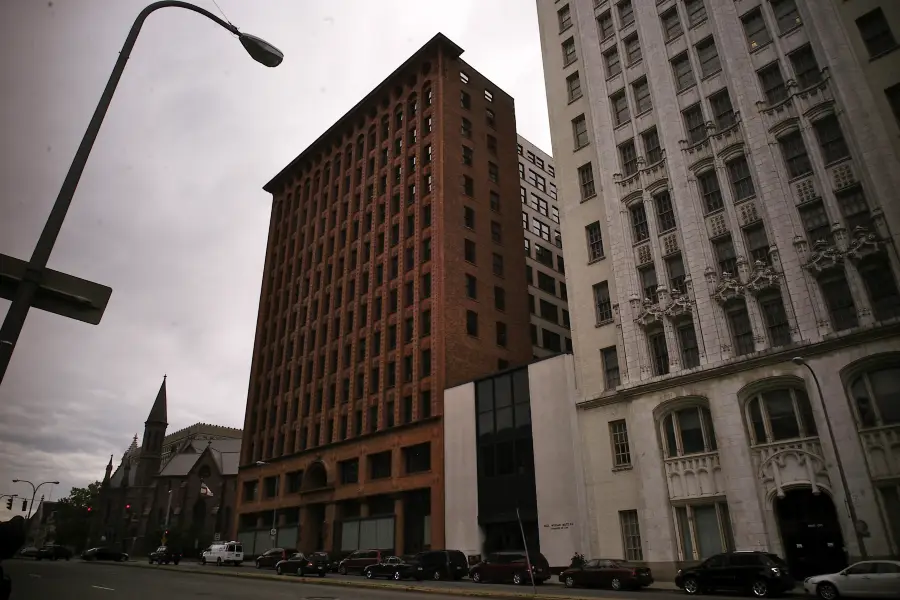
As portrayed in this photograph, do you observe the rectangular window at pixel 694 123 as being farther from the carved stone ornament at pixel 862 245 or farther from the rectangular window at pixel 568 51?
the rectangular window at pixel 568 51

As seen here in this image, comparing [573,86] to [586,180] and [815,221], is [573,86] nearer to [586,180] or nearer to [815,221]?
[586,180]

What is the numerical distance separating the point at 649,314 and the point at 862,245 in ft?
35.0

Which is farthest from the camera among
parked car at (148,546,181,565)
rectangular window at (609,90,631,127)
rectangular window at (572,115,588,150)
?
parked car at (148,546,181,565)

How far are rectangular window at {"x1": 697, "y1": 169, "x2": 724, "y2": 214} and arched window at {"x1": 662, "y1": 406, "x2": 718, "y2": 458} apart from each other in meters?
11.6

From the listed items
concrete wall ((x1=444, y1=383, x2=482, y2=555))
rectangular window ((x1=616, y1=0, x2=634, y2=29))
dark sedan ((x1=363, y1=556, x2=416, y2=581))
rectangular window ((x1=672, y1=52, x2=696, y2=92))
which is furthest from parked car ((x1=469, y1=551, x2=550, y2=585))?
rectangular window ((x1=616, y1=0, x2=634, y2=29))

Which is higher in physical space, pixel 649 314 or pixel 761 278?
pixel 761 278

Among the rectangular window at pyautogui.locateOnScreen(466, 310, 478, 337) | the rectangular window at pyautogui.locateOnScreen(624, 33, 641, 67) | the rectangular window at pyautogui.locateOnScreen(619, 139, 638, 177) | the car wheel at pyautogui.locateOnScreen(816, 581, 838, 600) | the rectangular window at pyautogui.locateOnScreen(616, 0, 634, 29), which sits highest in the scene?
the rectangular window at pyautogui.locateOnScreen(616, 0, 634, 29)

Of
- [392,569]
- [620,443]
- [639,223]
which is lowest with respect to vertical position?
[392,569]

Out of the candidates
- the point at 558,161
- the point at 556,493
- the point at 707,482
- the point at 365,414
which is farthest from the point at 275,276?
the point at 707,482

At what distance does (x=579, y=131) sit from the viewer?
42.8 metres

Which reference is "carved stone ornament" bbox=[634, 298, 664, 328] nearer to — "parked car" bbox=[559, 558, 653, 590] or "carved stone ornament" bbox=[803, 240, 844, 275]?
"carved stone ornament" bbox=[803, 240, 844, 275]

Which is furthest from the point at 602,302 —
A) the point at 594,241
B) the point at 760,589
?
the point at 760,589

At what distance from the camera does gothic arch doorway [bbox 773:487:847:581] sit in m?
25.1

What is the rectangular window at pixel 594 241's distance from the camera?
38844 mm
